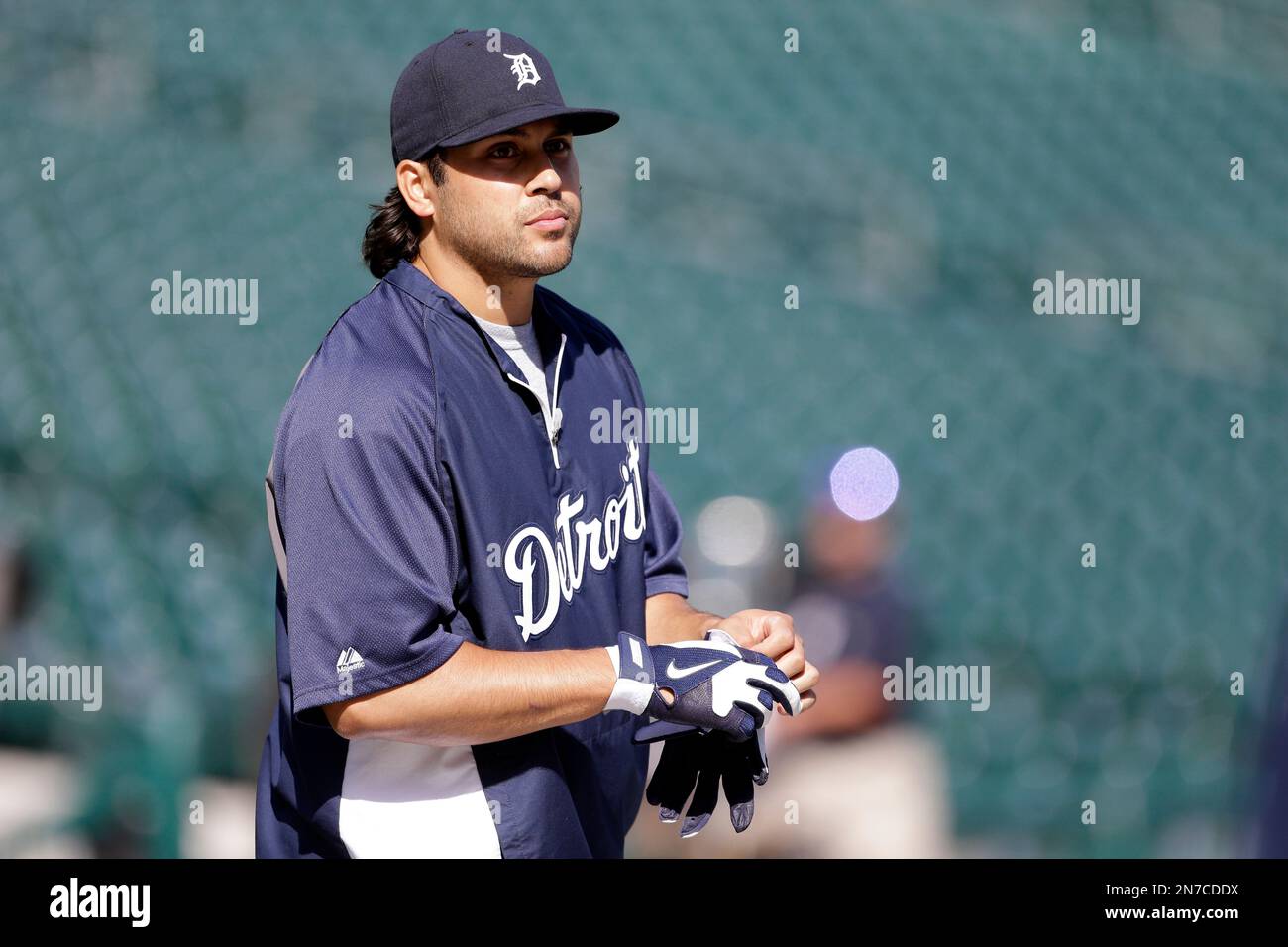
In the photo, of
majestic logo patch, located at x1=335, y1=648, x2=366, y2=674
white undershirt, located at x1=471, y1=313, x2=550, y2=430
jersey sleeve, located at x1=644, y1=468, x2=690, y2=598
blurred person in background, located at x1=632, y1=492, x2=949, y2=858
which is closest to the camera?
majestic logo patch, located at x1=335, y1=648, x2=366, y2=674

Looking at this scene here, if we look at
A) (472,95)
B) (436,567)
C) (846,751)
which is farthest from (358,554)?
(846,751)

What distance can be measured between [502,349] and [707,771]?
22.9 inches

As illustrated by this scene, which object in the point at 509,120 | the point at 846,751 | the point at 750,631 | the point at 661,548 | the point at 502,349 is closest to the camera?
the point at 509,120

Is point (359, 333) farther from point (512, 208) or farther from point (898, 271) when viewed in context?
point (898, 271)

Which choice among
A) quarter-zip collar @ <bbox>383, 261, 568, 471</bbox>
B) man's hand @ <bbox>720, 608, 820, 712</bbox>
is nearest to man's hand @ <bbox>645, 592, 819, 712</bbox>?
man's hand @ <bbox>720, 608, 820, 712</bbox>

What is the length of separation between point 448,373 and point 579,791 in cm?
53

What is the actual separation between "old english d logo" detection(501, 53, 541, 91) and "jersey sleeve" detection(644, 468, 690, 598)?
1.79 feet

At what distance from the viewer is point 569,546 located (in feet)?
5.41

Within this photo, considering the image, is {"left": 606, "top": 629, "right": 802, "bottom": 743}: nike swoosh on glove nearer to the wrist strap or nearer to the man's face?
the wrist strap

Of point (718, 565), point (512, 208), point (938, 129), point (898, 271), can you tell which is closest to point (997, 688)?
point (718, 565)

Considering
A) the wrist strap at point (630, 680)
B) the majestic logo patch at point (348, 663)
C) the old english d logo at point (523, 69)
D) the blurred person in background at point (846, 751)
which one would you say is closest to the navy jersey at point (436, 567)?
the majestic logo patch at point (348, 663)

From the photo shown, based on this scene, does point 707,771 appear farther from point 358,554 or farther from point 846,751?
point 846,751

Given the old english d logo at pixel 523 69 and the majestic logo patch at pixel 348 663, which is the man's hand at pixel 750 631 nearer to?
the majestic logo patch at pixel 348 663

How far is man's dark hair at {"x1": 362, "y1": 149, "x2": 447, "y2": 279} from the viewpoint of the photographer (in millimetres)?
1736
